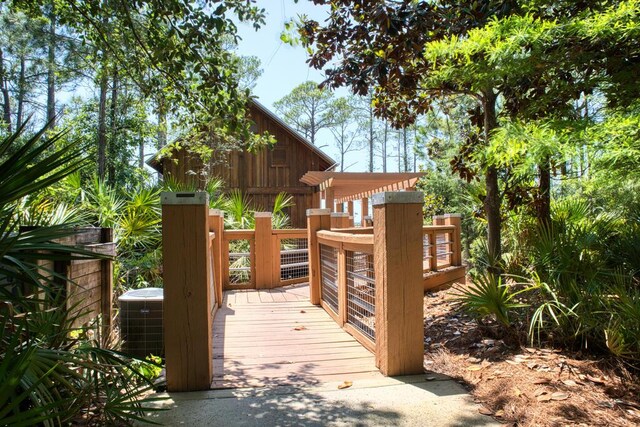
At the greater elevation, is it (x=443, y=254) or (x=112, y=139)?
(x=112, y=139)

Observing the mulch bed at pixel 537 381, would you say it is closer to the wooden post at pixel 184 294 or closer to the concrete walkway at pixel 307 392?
the concrete walkway at pixel 307 392

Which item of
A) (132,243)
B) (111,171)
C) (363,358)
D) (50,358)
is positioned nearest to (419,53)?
(363,358)

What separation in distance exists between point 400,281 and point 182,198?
182 cm

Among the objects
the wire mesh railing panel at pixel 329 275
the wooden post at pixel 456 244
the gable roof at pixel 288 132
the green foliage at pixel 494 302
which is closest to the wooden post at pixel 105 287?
the wire mesh railing panel at pixel 329 275

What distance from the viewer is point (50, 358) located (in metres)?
1.94

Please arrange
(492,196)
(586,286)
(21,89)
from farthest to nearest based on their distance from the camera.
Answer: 1. (21,89)
2. (492,196)
3. (586,286)

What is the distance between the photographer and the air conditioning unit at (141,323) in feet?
15.1

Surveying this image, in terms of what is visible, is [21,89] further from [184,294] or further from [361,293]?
[361,293]

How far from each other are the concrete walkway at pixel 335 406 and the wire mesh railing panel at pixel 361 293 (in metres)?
0.92

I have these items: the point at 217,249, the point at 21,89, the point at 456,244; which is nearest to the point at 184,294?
the point at 217,249

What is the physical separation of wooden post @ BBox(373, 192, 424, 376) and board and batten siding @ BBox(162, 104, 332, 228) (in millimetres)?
14210

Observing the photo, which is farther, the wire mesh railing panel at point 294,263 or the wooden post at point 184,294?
the wire mesh railing panel at point 294,263

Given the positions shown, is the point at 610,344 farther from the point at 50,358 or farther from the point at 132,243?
the point at 132,243

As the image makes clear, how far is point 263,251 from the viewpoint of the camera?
8.04 m
